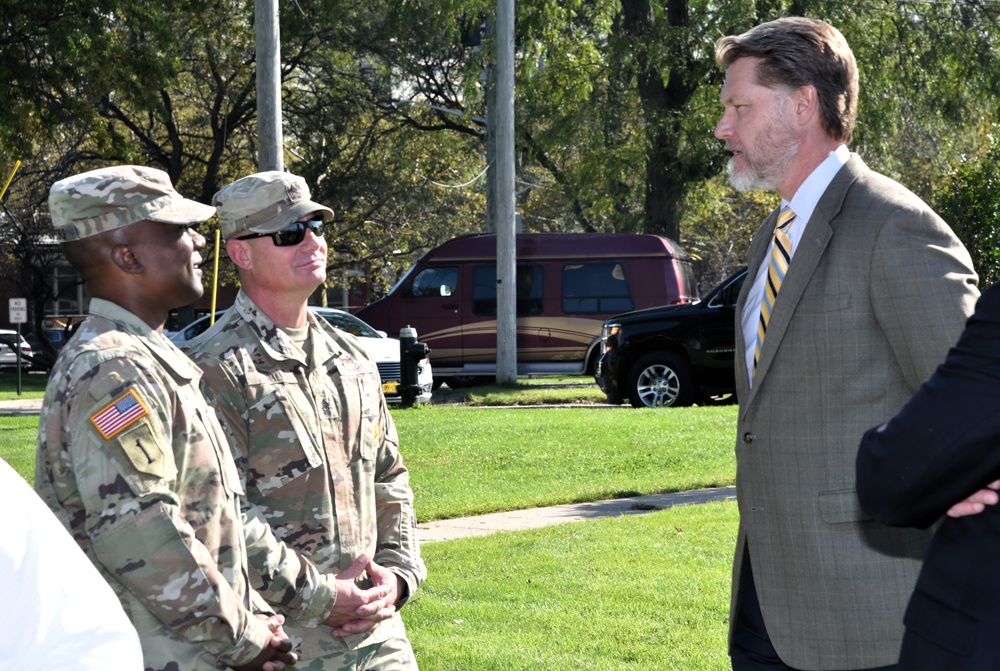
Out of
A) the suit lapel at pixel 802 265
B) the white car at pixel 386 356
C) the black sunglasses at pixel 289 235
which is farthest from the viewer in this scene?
the white car at pixel 386 356

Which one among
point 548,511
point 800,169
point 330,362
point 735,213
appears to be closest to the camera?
point 800,169

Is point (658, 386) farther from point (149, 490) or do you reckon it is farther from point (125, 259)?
point (149, 490)

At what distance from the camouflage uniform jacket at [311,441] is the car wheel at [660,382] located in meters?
13.2

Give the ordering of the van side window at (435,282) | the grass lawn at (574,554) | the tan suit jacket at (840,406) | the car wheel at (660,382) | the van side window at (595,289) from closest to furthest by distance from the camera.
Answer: the tan suit jacket at (840,406)
the grass lawn at (574,554)
the car wheel at (660,382)
the van side window at (595,289)
the van side window at (435,282)

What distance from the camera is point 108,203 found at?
2756 millimetres

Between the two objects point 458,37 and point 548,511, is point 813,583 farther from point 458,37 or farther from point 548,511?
point 458,37

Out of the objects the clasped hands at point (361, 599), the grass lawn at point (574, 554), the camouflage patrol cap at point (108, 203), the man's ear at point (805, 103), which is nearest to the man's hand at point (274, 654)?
the clasped hands at point (361, 599)

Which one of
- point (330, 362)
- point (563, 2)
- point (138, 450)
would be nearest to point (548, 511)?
point (330, 362)

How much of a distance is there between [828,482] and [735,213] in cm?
4141

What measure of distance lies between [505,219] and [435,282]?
1.97m

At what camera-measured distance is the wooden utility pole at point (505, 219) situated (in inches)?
829

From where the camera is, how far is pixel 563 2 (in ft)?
80.8

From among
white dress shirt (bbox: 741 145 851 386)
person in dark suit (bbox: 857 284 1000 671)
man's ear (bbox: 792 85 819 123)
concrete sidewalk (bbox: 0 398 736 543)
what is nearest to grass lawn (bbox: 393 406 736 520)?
concrete sidewalk (bbox: 0 398 736 543)

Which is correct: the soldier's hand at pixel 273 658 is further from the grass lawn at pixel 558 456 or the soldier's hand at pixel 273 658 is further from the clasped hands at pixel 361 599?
the grass lawn at pixel 558 456
